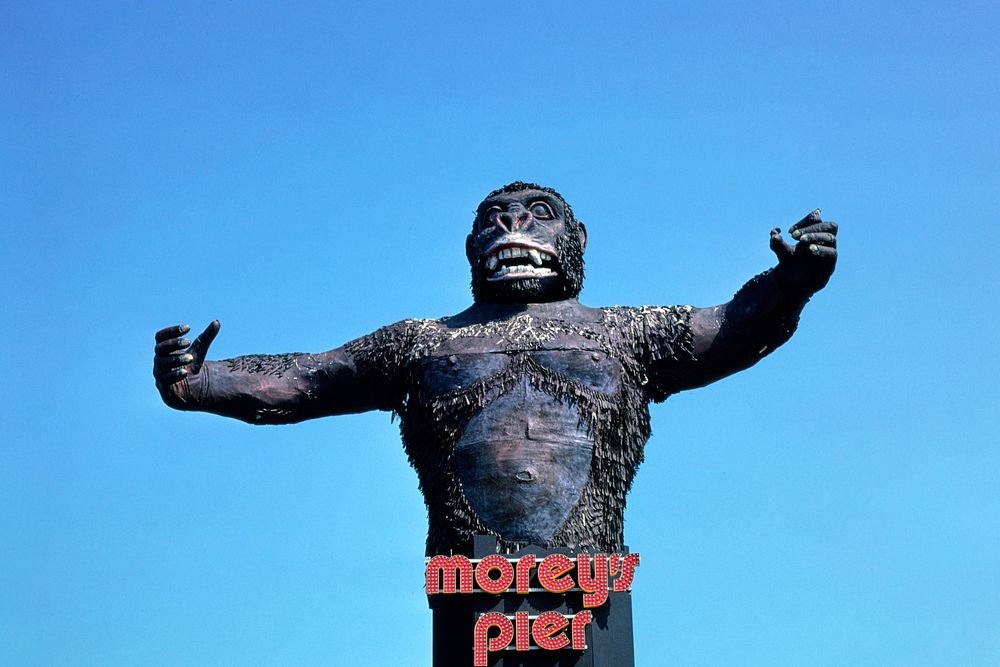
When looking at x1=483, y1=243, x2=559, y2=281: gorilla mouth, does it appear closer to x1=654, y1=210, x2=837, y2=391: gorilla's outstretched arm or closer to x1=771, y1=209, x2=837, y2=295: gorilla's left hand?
x1=654, y1=210, x2=837, y2=391: gorilla's outstretched arm

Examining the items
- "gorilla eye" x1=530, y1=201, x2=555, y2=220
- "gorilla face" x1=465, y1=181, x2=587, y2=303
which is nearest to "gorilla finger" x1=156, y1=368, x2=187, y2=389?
"gorilla face" x1=465, y1=181, x2=587, y2=303

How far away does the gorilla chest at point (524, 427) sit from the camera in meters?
8.59

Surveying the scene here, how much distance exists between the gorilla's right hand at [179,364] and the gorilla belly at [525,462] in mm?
1830

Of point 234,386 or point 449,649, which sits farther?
point 234,386

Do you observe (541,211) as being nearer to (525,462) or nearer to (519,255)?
(519,255)

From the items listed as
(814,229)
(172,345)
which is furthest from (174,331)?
(814,229)

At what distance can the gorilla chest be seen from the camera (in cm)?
859

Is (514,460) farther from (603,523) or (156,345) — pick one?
(156,345)

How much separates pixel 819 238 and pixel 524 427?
2.21 metres

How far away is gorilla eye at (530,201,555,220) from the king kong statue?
13 millimetres

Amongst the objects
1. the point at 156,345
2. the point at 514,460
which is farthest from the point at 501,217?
the point at 156,345

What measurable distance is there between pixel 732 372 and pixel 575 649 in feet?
7.54

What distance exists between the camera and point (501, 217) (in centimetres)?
963

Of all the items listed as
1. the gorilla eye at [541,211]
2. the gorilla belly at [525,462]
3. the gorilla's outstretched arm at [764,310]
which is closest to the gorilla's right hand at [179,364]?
the gorilla belly at [525,462]
